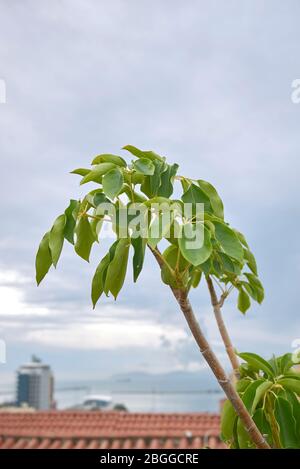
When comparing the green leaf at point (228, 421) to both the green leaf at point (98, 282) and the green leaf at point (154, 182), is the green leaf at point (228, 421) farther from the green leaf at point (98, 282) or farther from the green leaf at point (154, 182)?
the green leaf at point (154, 182)

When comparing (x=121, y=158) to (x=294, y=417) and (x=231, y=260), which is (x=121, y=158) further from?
(x=294, y=417)

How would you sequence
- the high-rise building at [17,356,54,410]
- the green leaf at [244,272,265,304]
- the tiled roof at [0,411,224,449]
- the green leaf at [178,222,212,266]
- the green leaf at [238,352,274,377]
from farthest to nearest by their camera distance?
the high-rise building at [17,356,54,410]
the tiled roof at [0,411,224,449]
the green leaf at [244,272,265,304]
the green leaf at [238,352,274,377]
the green leaf at [178,222,212,266]

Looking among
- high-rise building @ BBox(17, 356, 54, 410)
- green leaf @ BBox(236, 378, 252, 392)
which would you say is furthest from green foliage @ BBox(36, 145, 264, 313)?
high-rise building @ BBox(17, 356, 54, 410)

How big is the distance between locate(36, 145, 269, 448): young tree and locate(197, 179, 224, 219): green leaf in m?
0.02

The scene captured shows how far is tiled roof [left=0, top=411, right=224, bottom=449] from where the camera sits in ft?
12.0

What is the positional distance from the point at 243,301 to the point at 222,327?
134mm

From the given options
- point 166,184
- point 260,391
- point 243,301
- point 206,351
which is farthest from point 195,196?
point 243,301

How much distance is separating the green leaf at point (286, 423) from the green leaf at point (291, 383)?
1.7 inches

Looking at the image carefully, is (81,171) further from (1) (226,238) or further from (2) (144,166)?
(1) (226,238)

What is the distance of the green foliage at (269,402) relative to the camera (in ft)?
3.80

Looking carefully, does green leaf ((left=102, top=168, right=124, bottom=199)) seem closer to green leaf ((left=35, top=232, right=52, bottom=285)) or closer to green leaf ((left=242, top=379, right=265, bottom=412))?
green leaf ((left=35, top=232, right=52, bottom=285))

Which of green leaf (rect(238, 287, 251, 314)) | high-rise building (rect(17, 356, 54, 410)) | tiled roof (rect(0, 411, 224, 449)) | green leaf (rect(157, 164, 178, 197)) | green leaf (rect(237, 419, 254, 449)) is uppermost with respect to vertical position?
green leaf (rect(157, 164, 178, 197))

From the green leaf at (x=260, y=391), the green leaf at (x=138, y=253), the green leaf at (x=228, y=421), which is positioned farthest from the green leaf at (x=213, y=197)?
the green leaf at (x=228, y=421)

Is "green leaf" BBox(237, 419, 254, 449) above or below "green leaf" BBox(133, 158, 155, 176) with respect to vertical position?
below
